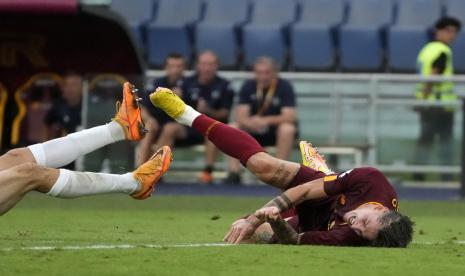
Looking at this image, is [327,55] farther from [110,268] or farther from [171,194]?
[110,268]

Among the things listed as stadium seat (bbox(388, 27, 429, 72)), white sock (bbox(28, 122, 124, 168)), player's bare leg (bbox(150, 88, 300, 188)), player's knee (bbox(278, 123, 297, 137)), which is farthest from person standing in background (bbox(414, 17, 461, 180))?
white sock (bbox(28, 122, 124, 168))

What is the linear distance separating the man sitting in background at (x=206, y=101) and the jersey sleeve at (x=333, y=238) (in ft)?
27.3

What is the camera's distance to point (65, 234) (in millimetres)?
9750

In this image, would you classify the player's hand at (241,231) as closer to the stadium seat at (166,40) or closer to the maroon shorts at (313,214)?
the maroon shorts at (313,214)

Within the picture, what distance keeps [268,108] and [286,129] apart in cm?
42

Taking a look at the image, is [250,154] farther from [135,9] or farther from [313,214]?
[135,9]

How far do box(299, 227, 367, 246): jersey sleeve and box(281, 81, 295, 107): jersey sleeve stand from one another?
26.8 ft

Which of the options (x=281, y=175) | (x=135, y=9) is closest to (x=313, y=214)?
(x=281, y=175)

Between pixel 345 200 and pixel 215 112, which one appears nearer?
pixel 345 200

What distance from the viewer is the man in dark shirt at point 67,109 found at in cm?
1650

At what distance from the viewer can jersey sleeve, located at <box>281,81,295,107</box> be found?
16797mm

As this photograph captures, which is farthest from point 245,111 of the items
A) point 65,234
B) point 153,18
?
point 65,234

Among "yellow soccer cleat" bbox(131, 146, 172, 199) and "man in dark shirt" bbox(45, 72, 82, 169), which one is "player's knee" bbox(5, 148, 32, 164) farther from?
"man in dark shirt" bbox(45, 72, 82, 169)

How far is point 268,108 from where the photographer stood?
16953 mm
